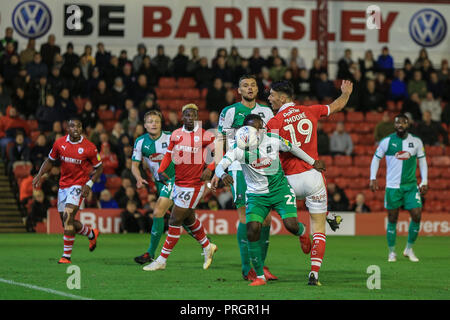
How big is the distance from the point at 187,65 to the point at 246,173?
15.9 m

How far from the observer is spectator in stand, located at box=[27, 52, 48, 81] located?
24161 millimetres

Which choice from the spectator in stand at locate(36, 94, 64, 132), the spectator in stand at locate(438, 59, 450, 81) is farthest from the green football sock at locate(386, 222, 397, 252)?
the spectator in stand at locate(438, 59, 450, 81)

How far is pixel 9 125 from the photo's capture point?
23.0 metres

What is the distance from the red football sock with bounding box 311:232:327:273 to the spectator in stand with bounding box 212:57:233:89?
14939mm

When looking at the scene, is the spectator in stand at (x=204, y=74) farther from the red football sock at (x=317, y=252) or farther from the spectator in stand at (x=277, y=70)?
the red football sock at (x=317, y=252)

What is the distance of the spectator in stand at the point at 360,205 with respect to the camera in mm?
22484

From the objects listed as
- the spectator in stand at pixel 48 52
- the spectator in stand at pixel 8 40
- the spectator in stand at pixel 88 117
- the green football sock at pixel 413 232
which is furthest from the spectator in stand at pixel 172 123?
the green football sock at pixel 413 232

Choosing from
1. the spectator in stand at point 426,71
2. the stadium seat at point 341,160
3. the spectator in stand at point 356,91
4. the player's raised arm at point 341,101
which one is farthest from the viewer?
the spectator in stand at point 426,71

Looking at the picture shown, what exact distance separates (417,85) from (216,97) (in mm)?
6920

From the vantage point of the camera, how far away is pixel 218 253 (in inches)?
616

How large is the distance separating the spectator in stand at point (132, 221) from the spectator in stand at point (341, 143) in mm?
6289

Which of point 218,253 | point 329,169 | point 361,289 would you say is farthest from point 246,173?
point 329,169

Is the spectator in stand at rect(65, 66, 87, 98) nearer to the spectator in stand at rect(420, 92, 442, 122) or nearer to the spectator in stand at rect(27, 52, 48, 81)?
the spectator in stand at rect(27, 52, 48, 81)

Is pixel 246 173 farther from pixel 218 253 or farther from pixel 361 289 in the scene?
pixel 218 253
